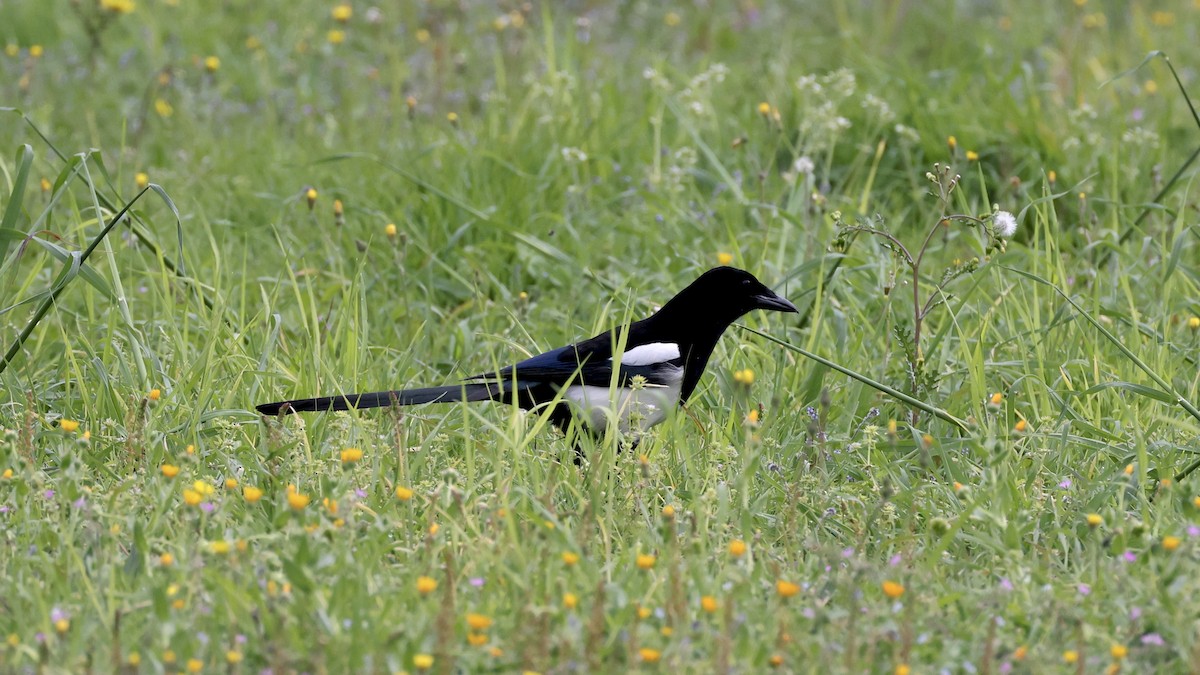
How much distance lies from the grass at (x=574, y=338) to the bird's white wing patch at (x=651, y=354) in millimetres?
182

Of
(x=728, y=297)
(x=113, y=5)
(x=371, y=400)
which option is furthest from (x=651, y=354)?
Result: (x=113, y=5)

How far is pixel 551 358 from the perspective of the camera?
3.62 metres

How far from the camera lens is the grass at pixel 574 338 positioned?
2.42m

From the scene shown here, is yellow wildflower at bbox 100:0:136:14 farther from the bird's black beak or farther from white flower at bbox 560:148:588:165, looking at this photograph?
the bird's black beak

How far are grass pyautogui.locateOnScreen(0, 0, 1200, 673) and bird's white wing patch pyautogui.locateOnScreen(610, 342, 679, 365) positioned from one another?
182 mm

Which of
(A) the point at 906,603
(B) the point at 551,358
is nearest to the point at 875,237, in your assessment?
(B) the point at 551,358

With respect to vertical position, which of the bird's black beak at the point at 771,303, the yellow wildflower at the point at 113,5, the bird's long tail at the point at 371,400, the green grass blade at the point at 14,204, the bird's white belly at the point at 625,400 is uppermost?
the yellow wildflower at the point at 113,5

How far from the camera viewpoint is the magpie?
3408 millimetres

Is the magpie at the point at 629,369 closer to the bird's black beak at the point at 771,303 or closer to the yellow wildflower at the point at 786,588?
the bird's black beak at the point at 771,303

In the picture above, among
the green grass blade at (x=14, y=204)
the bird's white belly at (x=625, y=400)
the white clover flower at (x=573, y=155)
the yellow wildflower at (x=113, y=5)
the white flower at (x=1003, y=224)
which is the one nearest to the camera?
the green grass blade at (x=14, y=204)

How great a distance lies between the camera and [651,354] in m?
3.62

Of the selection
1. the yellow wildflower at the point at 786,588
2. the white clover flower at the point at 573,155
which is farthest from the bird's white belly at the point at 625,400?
the white clover flower at the point at 573,155

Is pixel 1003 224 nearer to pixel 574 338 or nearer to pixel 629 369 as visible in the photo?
pixel 629 369

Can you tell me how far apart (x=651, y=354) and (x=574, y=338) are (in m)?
0.62
